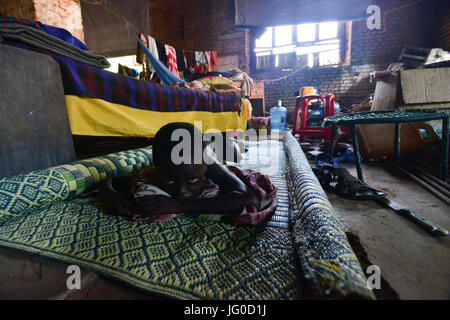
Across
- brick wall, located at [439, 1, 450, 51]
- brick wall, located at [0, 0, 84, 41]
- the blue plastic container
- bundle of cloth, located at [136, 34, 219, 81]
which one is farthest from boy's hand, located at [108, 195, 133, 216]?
brick wall, located at [439, 1, 450, 51]

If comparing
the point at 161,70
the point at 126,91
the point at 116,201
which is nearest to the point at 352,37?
the point at 161,70

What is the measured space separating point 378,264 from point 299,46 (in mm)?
6848

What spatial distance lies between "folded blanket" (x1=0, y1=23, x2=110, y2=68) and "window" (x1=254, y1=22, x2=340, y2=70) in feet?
19.3

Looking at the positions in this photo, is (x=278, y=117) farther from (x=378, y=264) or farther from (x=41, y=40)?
(x=378, y=264)

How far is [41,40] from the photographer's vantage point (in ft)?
3.54

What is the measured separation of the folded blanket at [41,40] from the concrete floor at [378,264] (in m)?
0.99

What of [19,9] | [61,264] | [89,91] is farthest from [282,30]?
[61,264]

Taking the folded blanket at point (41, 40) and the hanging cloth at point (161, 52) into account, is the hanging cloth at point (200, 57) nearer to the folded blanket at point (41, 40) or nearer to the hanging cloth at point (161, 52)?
the hanging cloth at point (161, 52)

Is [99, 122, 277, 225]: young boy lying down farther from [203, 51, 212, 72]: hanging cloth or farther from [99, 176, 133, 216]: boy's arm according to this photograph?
[203, 51, 212, 72]: hanging cloth

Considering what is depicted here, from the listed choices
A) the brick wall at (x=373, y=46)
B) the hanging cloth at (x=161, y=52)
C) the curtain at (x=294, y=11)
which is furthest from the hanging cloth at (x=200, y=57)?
the brick wall at (x=373, y=46)

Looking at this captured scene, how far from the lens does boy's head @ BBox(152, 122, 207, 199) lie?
743mm

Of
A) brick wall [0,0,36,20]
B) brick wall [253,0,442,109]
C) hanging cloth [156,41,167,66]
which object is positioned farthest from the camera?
brick wall [253,0,442,109]

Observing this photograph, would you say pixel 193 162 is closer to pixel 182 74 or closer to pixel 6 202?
pixel 6 202
